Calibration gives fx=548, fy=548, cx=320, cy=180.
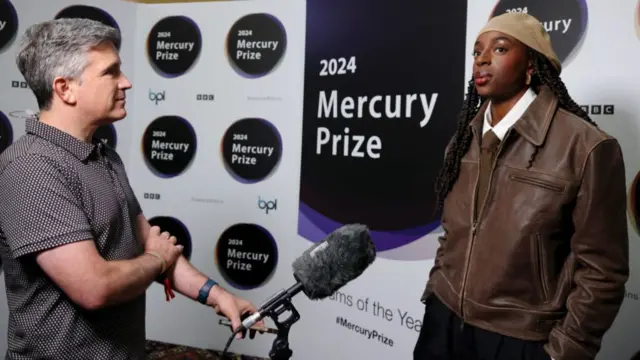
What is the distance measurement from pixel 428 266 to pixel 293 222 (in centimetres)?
72

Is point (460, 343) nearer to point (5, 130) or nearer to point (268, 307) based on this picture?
point (268, 307)

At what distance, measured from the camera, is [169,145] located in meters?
2.95

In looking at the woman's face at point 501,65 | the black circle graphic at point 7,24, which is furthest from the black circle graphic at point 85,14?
the woman's face at point 501,65

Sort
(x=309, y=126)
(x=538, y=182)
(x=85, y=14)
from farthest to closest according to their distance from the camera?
(x=85, y=14) → (x=309, y=126) → (x=538, y=182)

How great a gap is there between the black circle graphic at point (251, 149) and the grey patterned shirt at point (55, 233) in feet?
4.49

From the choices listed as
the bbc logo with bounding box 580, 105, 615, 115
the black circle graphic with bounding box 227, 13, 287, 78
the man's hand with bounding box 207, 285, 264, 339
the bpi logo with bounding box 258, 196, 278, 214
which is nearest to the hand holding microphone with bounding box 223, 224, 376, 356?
the man's hand with bounding box 207, 285, 264, 339

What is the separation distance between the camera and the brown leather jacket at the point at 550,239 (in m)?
1.28

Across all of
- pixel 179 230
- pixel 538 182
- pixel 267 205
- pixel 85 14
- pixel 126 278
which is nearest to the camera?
pixel 126 278

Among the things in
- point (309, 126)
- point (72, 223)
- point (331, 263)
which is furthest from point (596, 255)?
point (309, 126)

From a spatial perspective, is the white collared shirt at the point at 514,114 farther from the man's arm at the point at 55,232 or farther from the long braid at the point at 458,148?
the man's arm at the point at 55,232

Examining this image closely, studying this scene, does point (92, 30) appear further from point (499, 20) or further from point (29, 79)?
point (499, 20)

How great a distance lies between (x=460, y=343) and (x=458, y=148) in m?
0.56

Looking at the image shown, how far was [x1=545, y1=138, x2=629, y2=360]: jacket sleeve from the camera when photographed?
1.27m

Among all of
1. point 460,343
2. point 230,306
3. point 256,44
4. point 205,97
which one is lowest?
point 460,343
